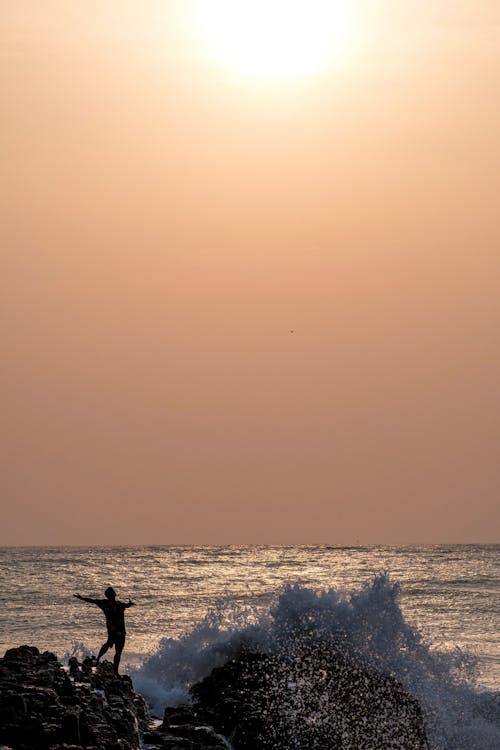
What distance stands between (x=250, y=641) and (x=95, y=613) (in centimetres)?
1812

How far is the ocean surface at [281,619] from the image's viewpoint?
1952 centimetres

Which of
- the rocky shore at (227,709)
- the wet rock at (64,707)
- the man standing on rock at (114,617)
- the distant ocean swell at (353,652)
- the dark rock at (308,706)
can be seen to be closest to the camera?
the wet rock at (64,707)

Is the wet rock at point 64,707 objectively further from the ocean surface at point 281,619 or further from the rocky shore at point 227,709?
the ocean surface at point 281,619

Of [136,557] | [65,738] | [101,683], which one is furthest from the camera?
[136,557]

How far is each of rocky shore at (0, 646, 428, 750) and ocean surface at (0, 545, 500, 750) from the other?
0.85 metres

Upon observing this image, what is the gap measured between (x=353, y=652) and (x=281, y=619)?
178 centimetres

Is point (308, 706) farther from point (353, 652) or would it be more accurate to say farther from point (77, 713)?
point (77, 713)

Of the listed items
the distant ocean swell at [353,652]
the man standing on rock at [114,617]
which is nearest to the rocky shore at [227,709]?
the distant ocean swell at [353,652]

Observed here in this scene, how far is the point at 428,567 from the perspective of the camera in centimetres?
6831

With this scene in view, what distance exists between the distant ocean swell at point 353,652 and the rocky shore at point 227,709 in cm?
40

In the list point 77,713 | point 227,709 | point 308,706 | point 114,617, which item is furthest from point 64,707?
point 114,617

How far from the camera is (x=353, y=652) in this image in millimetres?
19312

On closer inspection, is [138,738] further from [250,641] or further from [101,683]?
[250,641]

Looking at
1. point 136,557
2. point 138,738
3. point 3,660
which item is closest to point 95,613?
point 3,660
